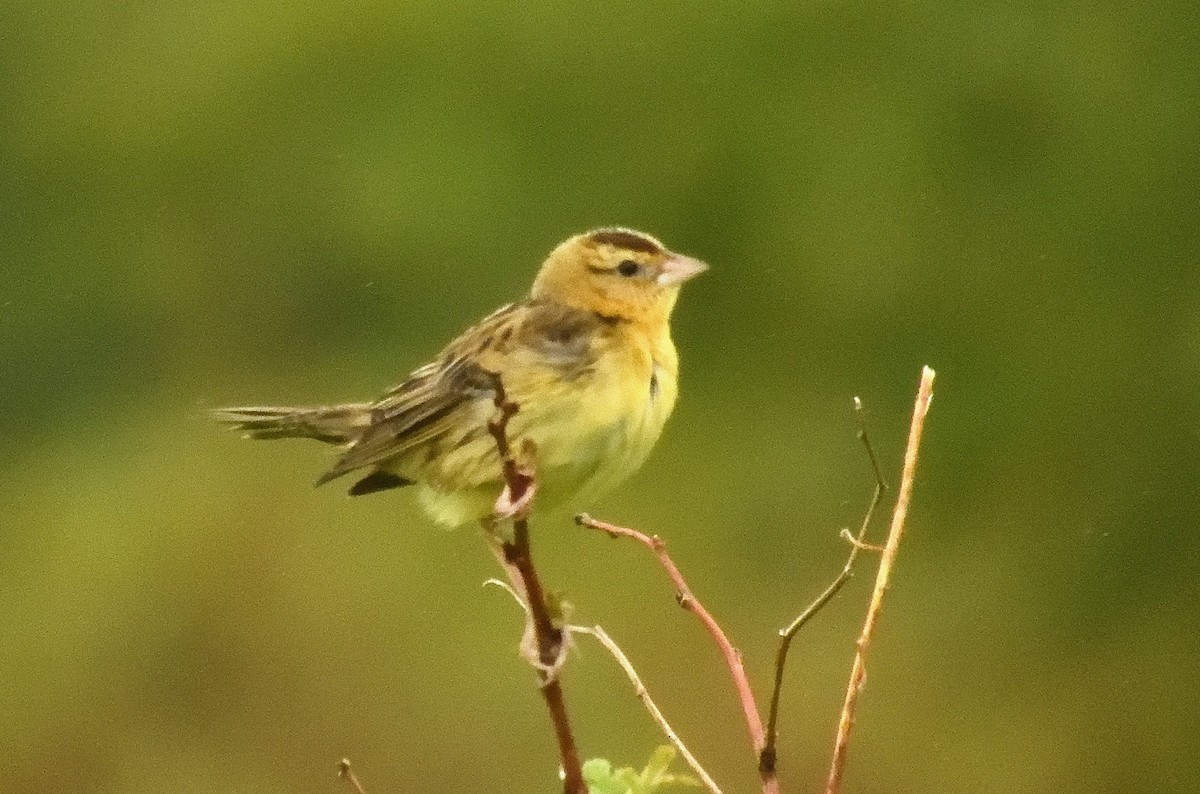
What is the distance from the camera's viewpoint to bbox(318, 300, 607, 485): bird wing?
2814 millimetres

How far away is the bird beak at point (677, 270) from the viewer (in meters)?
3.00

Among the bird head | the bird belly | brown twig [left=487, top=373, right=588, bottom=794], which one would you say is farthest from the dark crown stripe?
brown twig [left=487, top=373, right=588, bottom=794]

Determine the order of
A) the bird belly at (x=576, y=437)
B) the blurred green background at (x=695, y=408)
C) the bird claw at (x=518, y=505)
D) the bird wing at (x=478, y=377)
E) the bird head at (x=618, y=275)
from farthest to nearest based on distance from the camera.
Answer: the blurred green background at (x=695, y=408)
the bird head at (x=618, y=275)
the bird wing at (x=478, y=377)
the bird belly at (x=576, y=437)
the bird claw at (x=518, y=505)

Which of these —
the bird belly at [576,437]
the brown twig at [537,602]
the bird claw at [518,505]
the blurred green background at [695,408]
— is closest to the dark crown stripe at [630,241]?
the bird belly at [576,437]

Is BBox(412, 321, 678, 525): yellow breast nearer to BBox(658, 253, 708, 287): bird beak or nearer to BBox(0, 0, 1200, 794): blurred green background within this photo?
BBox(658, 253, 708, 287): bird beak

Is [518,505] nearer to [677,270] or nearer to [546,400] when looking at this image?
[546,400]

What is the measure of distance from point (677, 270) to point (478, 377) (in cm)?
39

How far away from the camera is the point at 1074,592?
6559 mm

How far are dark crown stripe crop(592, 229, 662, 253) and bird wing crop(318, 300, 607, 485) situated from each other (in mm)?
147

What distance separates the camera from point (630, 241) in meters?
3.09

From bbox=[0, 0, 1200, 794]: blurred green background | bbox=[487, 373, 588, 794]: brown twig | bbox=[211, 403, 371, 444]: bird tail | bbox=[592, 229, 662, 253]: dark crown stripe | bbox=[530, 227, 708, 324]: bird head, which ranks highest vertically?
bbox=[487, 373, 588, 794]: brown twig

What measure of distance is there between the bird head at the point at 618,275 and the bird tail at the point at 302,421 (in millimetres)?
355

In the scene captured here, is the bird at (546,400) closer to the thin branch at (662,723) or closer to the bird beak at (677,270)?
the bird beak at (677,270)

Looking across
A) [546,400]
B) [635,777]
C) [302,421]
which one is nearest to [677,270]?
[546,400]
